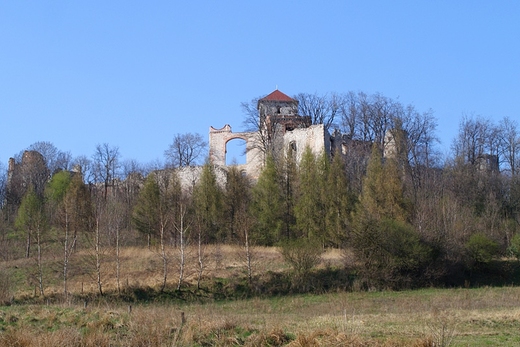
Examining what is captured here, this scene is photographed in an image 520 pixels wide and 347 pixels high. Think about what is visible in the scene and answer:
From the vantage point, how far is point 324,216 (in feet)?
116

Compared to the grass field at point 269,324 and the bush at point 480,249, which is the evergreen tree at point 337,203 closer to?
the bush at point 480,249

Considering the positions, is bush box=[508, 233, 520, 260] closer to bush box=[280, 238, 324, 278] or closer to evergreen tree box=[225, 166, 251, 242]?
bush box=[280, 238, 324, 278]

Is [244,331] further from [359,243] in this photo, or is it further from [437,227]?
[437,227]

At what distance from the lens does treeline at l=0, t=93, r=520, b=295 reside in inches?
1131

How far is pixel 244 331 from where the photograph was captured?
13.6 meters

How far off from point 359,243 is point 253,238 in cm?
677

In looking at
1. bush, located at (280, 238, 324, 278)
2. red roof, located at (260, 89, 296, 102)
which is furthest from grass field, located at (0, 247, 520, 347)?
red roof, located at (260, 89, 296, 102)

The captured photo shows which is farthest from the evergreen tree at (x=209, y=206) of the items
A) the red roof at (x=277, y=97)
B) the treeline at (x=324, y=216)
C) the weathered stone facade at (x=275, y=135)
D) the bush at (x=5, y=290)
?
the red roof at (x=277, y=97)

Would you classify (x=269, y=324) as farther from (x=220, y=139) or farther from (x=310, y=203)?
(x=220, y=139)

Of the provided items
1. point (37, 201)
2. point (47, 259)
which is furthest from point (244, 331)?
point (37, 201)

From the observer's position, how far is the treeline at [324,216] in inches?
1131

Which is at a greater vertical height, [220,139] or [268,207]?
[220,139]

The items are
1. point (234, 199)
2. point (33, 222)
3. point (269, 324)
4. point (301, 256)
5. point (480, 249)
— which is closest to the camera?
point (269, 324)

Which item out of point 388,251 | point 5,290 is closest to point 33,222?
point 5,290
